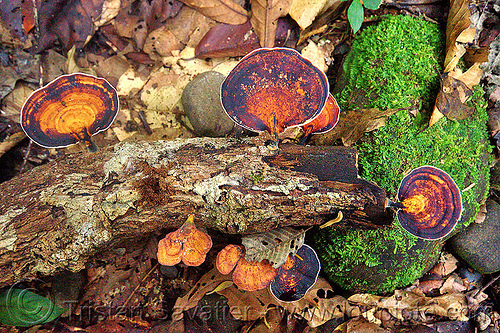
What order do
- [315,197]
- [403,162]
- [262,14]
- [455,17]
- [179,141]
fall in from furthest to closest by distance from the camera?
1. [262,14]
2. [455,17]
3. [403,162]
4. [179,141]
5. [315,197]

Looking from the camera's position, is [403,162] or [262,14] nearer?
[403,162]

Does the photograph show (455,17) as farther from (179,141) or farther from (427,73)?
(179,141)

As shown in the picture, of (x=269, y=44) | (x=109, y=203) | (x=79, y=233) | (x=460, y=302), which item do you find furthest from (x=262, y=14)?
(x=460, y=302)

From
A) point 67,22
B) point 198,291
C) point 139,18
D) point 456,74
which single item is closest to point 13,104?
point 67,22

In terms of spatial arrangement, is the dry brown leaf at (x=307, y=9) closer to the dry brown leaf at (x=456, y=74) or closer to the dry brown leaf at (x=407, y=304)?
the dry brown leaf at (x=456, y=74)

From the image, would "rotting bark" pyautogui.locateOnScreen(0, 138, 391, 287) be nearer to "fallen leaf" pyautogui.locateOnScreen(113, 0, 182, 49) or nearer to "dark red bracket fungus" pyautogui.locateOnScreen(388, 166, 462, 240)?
"dark red bracket fungus" pyautogui.locateOnScreen(388, 166, 462, 240)
